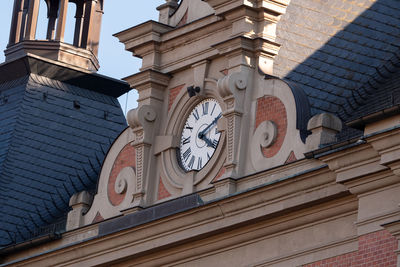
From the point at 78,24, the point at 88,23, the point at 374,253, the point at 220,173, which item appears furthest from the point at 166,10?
the point at 374,253

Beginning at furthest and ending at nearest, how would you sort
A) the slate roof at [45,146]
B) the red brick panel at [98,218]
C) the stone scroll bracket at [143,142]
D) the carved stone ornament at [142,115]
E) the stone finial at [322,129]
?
the slate roof at [45,146] → the red brick panel at [98,218] → the carved stone ornament at [142,115] → the stone scroll bracket at [143,142] → the stone finial at [322,129]

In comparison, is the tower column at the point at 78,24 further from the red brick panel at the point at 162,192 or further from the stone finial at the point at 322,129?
the stone finial at the point at 322,129

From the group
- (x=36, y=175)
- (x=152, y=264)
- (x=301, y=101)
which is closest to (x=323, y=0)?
(x=301, y=101)

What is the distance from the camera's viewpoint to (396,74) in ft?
98.2

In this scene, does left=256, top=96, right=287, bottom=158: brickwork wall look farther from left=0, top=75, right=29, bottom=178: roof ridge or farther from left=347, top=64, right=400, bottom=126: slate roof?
left=0, top=75, right=29, bottom=178: roof ridge

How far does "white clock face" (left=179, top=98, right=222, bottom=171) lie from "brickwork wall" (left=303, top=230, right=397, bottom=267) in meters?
4.21

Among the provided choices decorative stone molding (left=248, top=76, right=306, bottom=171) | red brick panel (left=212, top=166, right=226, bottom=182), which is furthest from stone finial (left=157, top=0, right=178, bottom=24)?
red brick panel (left=212, top=166, right=226, bottom=182)

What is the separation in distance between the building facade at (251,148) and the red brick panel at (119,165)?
3 cm

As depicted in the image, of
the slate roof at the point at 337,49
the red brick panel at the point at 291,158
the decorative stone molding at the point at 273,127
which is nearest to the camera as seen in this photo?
the red brick panel at the point at 291,158

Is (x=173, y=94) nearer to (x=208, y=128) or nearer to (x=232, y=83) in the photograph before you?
(x=208, y=128)

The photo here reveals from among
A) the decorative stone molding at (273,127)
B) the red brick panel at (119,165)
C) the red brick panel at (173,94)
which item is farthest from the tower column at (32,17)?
the decorative stone molding at (273,127)

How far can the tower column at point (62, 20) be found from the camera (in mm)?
38531

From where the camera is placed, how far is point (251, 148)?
29.0m

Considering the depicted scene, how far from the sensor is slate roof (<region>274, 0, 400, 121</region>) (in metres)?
29.5
